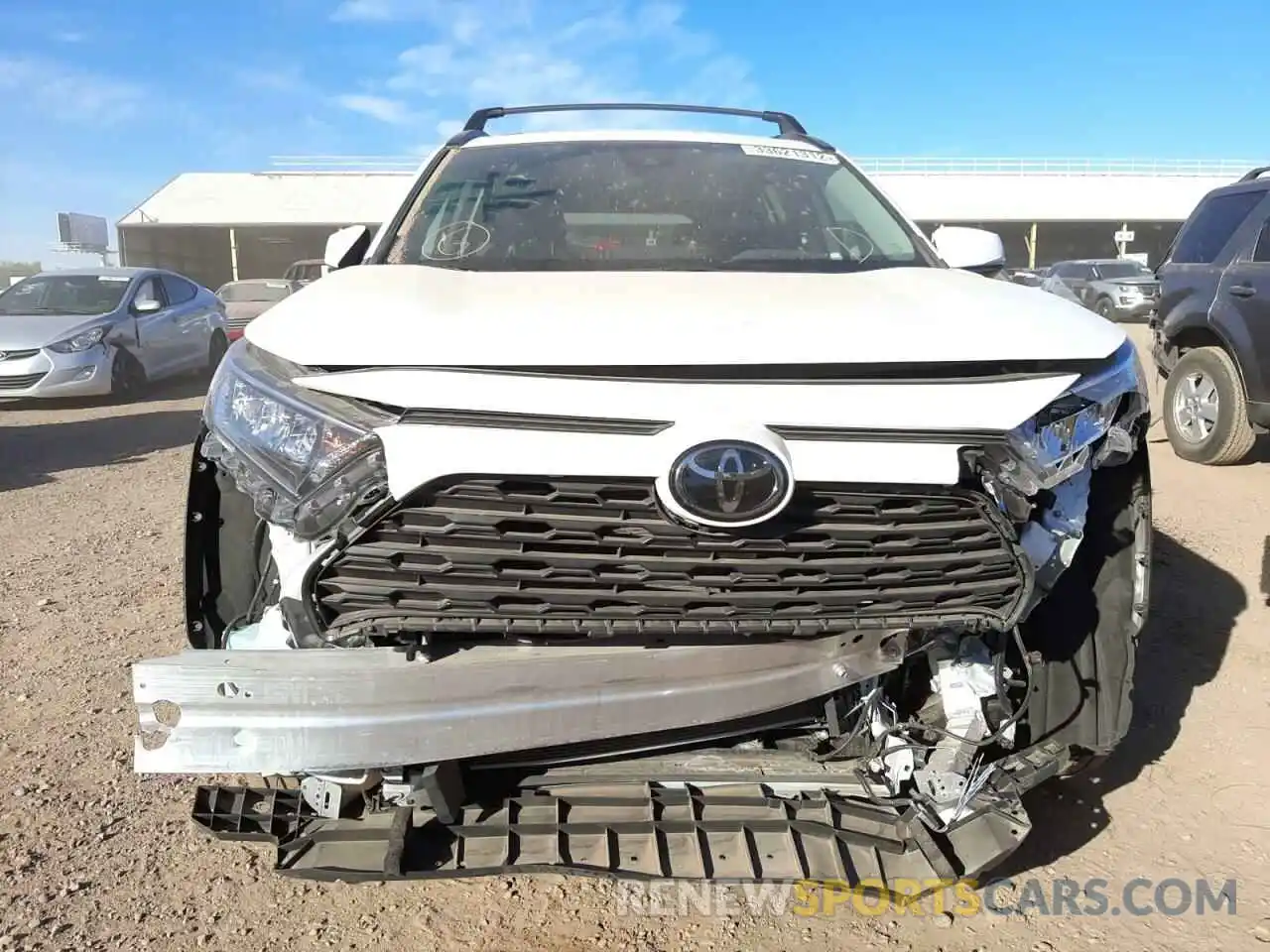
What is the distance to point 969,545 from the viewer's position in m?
1.88

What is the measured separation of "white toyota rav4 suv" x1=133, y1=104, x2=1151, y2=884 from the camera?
69.1 inches

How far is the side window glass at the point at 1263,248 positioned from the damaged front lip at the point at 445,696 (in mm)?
5718

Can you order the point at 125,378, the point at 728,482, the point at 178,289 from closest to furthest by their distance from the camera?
1. the point at 728,482
2. the point at 125,378
3. the point at 178,289

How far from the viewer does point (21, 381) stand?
9484 mm

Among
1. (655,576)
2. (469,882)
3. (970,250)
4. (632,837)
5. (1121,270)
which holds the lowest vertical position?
(469,882)

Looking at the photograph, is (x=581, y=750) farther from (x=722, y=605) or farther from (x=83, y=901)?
(x=83, y=901)

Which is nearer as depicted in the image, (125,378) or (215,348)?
(125,378)

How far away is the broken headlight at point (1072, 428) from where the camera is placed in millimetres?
1872

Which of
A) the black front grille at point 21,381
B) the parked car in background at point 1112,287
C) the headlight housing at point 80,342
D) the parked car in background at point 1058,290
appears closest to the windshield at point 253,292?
the headlight housing at point 80,342

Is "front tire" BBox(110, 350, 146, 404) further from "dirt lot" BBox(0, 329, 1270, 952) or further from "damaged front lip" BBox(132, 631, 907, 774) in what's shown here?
"damaged front lip" BBox(132, 631, 907, 774)

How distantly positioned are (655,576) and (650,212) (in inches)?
68.9

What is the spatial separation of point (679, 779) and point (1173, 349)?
650 centimetres

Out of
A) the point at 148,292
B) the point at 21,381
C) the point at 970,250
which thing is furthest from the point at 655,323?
the point at 148,292

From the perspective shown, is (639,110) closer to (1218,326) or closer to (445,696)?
(445,696)
